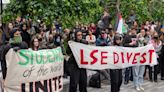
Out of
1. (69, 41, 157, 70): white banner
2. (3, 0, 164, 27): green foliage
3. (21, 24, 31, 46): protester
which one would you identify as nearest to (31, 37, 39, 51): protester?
→ (69, 41, 157, 70): white banner

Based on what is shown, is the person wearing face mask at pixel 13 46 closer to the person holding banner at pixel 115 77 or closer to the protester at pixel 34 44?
the protester at pixel 34 44

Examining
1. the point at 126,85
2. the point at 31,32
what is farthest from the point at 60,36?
the point at 126,85

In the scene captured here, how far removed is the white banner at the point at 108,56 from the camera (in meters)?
8.98

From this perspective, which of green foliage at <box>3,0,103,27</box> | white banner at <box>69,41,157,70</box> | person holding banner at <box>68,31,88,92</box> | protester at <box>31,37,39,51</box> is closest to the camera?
protester at <box>31,37,39,51</box>

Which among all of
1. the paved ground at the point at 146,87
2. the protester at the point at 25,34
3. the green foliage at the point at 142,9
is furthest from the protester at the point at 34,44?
the green foliage at the point at 142,9

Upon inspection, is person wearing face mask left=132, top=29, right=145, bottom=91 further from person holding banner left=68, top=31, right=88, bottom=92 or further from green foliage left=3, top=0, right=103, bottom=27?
person holding banner left=68, top=31, right=88, bottom=92

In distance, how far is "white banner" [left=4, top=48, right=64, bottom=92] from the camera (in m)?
7.32

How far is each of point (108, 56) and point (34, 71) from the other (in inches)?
95.6

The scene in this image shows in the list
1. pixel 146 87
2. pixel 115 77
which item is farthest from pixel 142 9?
pixel 115 77

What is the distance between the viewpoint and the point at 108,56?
9562mm

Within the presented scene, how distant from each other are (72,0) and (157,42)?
3.42 meters

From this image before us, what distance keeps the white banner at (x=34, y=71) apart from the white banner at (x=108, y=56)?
0.61m

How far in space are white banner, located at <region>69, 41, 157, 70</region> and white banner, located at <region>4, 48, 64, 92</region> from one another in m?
0.61

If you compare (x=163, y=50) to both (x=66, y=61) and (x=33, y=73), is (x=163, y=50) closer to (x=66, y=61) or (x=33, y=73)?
(x=66, y=61)
